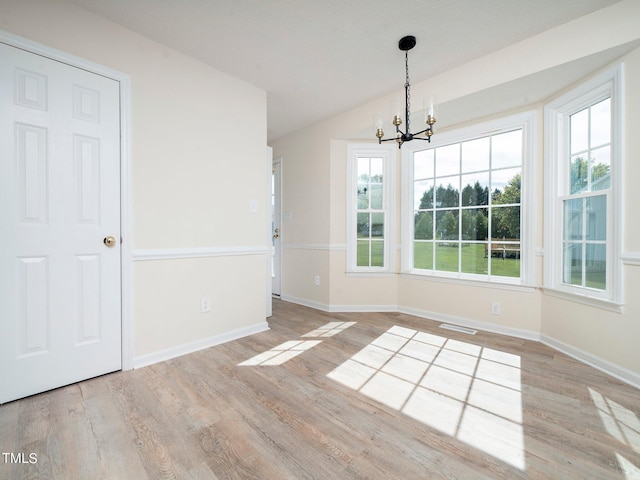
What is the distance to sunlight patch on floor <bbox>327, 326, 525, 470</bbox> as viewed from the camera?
5.26 ft

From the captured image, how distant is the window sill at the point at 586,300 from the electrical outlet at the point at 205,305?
320cm

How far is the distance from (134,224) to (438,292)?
3240 mm

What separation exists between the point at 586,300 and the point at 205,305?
3.27 m

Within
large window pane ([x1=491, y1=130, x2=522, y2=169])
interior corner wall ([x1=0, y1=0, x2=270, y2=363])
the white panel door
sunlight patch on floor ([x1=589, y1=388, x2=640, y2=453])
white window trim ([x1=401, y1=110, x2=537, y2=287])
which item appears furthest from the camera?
large window pane ([x1=491, y1=130, x2=522, y2=169])

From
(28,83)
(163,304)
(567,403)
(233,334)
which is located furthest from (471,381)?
(28,83)

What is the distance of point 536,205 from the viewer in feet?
9.77

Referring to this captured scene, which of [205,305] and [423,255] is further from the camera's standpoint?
[423,255]

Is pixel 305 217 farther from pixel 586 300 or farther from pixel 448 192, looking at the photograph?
pixel 586 300

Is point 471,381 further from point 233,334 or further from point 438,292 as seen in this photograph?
→ point 233,334

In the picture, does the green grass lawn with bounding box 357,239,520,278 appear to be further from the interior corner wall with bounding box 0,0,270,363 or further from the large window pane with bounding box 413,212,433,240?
the interior corner wall with bounding box 0,0,270,363

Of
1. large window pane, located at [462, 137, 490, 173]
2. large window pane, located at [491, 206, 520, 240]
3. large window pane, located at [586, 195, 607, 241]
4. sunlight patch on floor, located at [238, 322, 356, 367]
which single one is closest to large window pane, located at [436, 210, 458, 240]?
large window pane, located at [491, 206, 520, 240]

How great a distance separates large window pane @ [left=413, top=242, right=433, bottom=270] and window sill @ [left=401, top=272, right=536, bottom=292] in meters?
0.13

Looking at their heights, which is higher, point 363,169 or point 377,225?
point 363,169

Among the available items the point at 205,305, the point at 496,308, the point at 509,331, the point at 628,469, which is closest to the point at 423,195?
the point at 496,308
